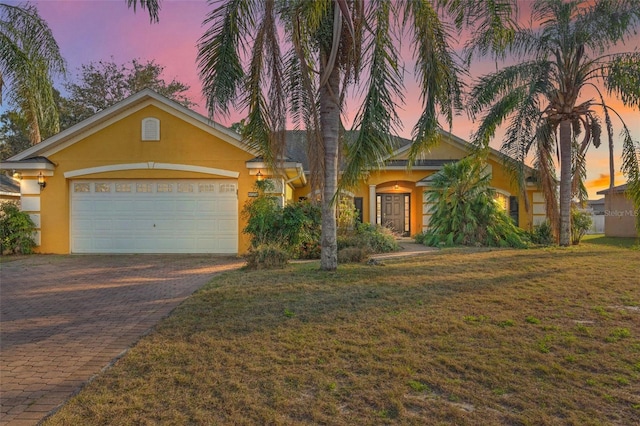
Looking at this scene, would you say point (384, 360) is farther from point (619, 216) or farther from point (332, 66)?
point (619, 216)

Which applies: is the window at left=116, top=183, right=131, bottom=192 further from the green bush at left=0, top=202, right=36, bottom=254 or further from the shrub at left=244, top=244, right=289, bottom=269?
the shrub at left=244, top=244, right=289, bottom=269

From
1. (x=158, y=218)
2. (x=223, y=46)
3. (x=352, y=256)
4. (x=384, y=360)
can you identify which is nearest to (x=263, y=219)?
(x=352, y=256)

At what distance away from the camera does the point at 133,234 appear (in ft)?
42.3

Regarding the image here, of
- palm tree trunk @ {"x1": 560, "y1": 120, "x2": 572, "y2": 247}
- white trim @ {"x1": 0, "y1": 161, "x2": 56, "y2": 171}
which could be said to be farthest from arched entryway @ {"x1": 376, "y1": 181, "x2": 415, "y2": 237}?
white trim @ {"x1": 0, "y1": 161, "x2": 56, "y2": 171}

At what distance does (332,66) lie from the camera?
25.8 ft

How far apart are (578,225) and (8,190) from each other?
2642 cm

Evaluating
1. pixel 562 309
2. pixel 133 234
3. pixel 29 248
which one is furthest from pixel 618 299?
pixel 29 248

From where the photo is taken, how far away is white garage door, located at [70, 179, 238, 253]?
1288 centimetres

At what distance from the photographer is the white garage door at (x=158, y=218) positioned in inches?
507

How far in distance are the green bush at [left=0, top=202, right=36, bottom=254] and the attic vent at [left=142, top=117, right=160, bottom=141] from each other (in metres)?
4.77

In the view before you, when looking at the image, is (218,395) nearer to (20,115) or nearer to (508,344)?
(508,344)

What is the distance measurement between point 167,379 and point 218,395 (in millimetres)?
620

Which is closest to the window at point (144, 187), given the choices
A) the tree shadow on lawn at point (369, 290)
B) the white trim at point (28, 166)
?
the white trim at point (28, 166)

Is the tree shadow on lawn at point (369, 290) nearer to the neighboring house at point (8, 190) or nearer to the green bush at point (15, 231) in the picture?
the green bush at point (15, 231)
